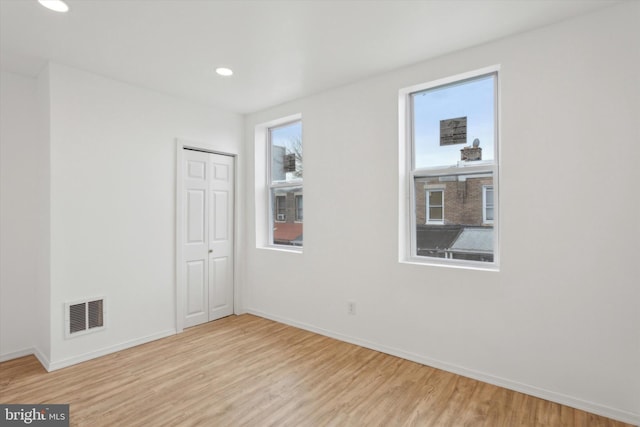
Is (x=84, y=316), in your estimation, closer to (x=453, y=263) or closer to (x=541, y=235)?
(x=453, y=263)

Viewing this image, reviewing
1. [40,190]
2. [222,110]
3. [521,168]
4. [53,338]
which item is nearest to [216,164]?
[222,110]

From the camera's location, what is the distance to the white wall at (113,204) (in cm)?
291

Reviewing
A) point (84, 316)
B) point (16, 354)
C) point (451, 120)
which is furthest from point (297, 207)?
point (16, 354)

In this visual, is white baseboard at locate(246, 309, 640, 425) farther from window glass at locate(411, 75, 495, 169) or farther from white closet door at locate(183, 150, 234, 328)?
window glass at locate(411, 75, 495, 169)

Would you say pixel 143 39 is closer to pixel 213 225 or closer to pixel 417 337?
pixel 213 225

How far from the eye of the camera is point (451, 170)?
9.45 ft

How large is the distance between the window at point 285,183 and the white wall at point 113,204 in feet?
3.38

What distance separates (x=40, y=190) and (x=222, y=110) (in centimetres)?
207

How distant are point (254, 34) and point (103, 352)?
3.13m

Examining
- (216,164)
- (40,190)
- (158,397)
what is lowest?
(158,397)

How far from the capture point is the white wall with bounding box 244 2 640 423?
6.91 feet

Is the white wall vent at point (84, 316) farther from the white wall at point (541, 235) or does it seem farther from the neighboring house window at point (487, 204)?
the neighboring house window at point (487, 204)

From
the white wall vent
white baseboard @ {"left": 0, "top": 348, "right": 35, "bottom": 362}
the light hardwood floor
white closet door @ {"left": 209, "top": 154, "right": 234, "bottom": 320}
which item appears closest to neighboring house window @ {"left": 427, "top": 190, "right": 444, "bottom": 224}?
the light hardwood floor

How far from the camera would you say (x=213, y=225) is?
4.14 meters
